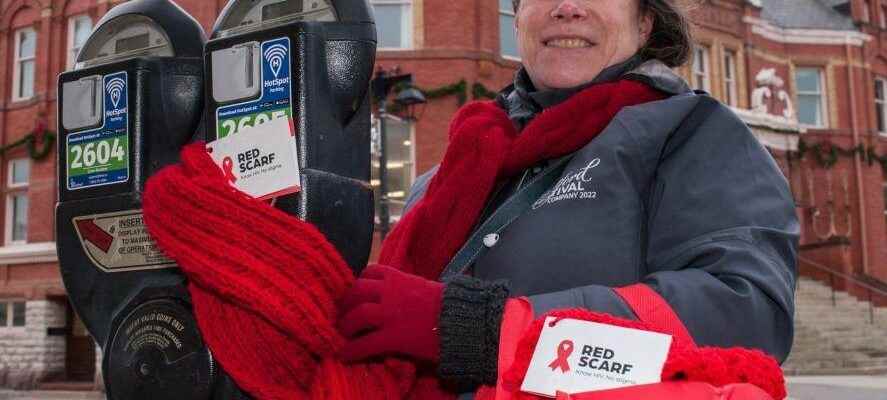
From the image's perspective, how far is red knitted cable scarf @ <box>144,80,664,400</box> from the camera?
1392mm

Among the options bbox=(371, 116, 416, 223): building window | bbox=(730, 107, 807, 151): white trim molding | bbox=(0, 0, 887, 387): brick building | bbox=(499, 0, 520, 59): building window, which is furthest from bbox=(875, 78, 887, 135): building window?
bbox=(371, 116, 416, 223): building window

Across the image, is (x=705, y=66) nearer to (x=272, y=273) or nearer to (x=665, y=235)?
(x=665, y=235)

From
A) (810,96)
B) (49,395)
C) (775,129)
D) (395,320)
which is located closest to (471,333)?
(395,320)

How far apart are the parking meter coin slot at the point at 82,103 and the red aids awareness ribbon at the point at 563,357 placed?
1.16 metres

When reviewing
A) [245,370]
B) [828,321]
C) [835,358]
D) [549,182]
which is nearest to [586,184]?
[549,182]

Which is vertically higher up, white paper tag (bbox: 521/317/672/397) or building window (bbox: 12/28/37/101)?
building window (bbox: 12/28/37/101)

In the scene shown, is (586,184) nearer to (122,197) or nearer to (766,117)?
(122,197)

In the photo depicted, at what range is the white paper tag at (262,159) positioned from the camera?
58.8 inches

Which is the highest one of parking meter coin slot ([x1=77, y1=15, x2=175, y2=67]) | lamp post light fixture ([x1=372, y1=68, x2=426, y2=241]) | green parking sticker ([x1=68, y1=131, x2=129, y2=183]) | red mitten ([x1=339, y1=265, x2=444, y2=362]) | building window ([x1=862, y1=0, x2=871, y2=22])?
building window ([x1=862, y1=0, x2=871, y2=22])

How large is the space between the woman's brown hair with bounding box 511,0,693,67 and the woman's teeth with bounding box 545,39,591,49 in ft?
0.57

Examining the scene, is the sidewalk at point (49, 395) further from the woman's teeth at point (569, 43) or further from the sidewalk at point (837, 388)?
the woman's teeth at point (569, 43)

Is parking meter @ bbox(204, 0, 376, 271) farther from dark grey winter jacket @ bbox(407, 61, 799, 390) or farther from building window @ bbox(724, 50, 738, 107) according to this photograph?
building window @ bbox(724, 50, 738, 107)

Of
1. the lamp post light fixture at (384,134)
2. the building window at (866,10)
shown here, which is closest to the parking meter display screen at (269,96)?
the lamp post light fixture at (384,134)

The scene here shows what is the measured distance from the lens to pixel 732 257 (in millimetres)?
1339
